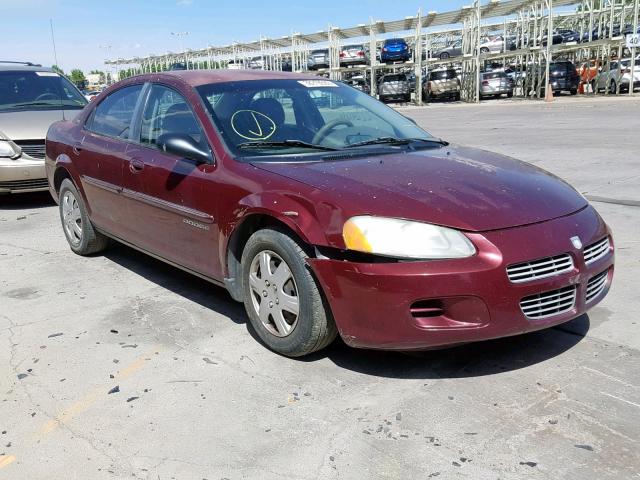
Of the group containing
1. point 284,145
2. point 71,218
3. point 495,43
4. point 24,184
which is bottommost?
point 71,218

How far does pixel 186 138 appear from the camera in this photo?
4016 mm

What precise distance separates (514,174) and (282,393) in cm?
181

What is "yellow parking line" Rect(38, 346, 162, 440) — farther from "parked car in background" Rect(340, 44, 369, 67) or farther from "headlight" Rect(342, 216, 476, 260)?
"parked car in background" Rect(340, 44, 369, 67)

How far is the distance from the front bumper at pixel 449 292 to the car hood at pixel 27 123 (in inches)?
245

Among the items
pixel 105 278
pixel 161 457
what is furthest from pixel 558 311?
pixel 105 278

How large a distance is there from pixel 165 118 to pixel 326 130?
116cm

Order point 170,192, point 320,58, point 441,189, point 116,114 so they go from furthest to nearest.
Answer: point 320,58, point 116,114, point 170,192, point 441,189

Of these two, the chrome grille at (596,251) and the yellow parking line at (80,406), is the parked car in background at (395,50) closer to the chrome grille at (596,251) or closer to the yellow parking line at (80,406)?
the chrome grille at (596,251)

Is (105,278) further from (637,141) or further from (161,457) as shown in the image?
(637,141)

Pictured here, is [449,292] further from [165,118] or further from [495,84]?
[495,84]

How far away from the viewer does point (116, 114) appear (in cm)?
523

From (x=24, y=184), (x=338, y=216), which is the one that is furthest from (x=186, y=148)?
(x=24, y=184)

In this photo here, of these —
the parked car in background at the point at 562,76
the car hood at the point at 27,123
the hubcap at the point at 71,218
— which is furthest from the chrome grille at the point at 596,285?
the parked car in background at the point at 562,76

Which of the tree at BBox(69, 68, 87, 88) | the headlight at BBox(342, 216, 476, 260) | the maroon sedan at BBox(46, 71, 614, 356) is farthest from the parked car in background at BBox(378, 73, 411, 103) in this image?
the headlight at BBox(342, 216, 476, 260)
